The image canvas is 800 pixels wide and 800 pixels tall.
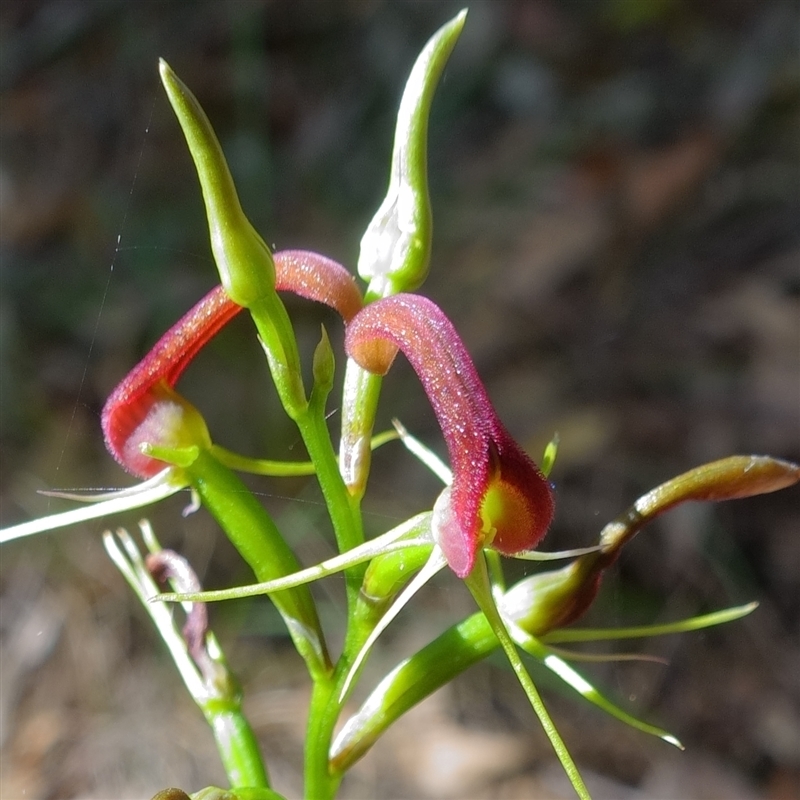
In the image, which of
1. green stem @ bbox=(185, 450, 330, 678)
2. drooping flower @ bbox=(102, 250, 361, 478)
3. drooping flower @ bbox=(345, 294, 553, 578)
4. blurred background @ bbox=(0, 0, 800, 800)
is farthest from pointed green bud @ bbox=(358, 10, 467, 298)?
blurred background @ bbox=(0, 0, 800, 800)

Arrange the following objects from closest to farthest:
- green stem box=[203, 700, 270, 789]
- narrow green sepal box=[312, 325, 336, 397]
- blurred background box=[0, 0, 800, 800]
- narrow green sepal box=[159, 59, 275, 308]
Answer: narrow green sepal box=[159, 59, 275, 308] < narrow green sepal box=[312, 325, 336, 397] < green stem box=[203, 700, 270, 789] < blurred background box=[0, 0, 800, 800]

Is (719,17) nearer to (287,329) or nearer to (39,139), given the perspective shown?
(39,139)

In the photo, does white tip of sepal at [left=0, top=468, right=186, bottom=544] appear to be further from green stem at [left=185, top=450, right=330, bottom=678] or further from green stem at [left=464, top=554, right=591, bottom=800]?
green stem at [left=464, top=554, right=591, bottom=800]

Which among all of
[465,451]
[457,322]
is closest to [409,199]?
Answer: [465,451]

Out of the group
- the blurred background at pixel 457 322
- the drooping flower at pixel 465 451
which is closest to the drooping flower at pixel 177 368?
the drooping flower at pixel 465 451

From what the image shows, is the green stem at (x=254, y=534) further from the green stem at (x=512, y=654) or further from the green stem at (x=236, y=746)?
the green stem at (x=512, y=654)

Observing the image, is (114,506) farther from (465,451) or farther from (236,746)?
(465,451)
